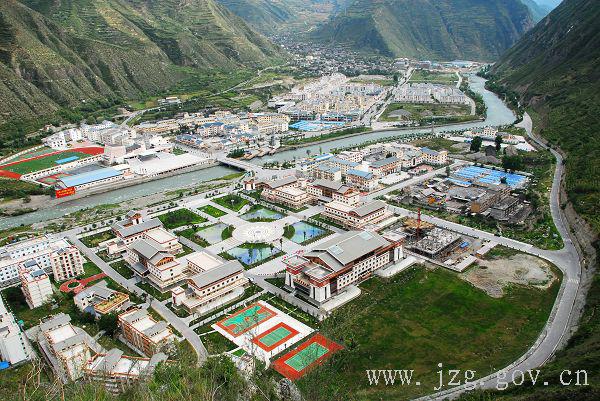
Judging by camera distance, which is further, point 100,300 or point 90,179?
point 90,179

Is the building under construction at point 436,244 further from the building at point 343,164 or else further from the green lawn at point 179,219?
the green lawn at point 179,219

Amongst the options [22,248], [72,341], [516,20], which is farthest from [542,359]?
[516,20]

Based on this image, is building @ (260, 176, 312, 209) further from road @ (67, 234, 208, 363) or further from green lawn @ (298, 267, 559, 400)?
road @ (67, 234, 208, 363)

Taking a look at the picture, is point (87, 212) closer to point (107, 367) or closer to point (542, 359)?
point (107, 367)

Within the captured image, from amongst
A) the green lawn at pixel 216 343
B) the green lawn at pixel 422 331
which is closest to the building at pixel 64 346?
the green lawn at pixel 216 343

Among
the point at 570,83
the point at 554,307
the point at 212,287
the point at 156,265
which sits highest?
the point at 570,83

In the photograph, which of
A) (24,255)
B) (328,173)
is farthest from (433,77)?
(24,255)

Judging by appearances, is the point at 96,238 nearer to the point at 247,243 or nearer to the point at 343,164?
the point at 247,243
